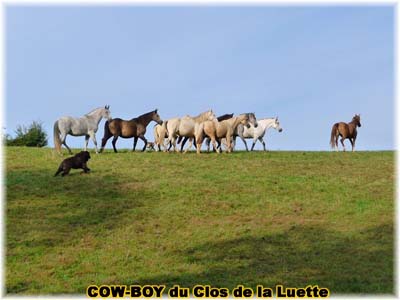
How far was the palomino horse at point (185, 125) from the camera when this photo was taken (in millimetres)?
31141

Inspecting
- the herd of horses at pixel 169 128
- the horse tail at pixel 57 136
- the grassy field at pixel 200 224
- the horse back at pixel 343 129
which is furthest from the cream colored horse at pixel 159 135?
the horse back at pixel 343 129

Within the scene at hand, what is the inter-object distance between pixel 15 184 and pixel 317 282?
1295cm

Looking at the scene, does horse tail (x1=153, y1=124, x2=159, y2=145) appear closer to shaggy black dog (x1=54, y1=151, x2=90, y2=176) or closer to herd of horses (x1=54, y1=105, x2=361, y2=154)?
herd of horses (x1=54, y1=105, x2=361, y2=154)

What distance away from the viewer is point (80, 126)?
95.7 ft

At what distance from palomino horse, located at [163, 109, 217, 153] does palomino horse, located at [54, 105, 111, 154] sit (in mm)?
2975

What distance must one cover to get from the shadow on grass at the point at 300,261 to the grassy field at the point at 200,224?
0.03 meters

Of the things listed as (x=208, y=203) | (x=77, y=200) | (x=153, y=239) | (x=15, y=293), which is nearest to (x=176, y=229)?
(x=153, y=239)

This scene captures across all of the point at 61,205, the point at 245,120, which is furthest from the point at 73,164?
the point at 245,120

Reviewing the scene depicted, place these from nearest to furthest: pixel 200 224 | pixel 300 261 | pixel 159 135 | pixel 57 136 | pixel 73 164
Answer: pixel 300 261 → pixel 200 224 → pixel 73 164 → pixel 57 136 → pixel 159 135

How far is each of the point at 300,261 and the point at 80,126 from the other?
1570 centimetres

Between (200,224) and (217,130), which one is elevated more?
(217,130)

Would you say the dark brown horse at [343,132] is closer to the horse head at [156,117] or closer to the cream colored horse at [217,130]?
the cream colored horse at [217,130]

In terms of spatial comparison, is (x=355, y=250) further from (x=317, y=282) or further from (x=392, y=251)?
(x=317, y=282)

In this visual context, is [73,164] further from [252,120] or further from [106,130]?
[252,120]
